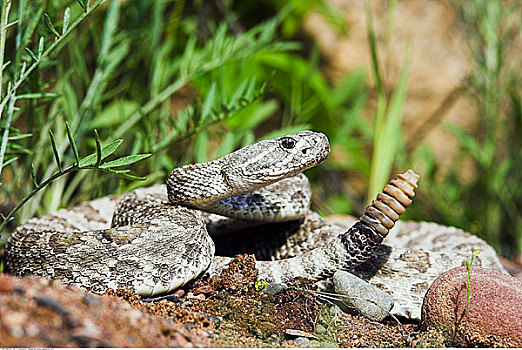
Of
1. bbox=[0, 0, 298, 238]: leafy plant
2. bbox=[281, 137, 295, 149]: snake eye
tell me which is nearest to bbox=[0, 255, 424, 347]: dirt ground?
bbox=[281, 137, 295, 149]: snake eye

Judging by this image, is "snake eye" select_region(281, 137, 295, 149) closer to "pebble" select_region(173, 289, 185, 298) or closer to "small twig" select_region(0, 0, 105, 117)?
"pebble" select_region(173, 289, 185, 298)

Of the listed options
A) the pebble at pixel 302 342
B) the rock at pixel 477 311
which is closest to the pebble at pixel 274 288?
the pebble at pixel 302 342

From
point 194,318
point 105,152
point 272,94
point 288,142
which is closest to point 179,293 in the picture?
point 194,318

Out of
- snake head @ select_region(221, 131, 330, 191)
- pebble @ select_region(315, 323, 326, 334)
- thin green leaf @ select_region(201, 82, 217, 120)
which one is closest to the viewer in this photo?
pebble @ select_region(315, 323, 326, 334)

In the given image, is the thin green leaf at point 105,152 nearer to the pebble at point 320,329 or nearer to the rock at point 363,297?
the pebble at point 320,329

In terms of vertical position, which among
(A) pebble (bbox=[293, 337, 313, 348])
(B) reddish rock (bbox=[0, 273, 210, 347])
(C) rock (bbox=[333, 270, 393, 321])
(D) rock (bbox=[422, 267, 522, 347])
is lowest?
(C) rock (bbox=[333, 270, 393, 321])

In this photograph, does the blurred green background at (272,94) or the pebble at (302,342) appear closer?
the pebble at (302,342)

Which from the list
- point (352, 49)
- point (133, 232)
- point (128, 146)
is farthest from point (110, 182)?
point (352, 49)
